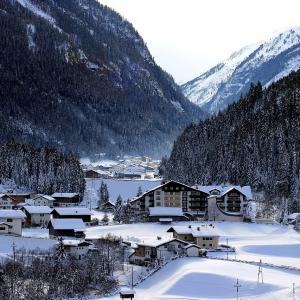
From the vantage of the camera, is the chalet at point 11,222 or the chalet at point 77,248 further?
the chalet at point 11,222

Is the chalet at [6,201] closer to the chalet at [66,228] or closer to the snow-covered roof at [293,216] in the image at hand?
the chalet at [66,228]

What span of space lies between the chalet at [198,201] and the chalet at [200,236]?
24011mm

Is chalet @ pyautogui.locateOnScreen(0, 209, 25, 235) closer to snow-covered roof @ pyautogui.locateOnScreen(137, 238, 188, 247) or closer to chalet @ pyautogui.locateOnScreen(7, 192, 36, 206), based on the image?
snow-covered roof @ pyautogui.locateOnScreen(137, 238, 188, 247)

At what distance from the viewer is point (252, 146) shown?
458ft

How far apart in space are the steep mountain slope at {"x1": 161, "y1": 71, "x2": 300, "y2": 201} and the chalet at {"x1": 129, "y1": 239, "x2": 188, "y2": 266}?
42.9m

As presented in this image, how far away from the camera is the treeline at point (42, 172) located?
479ft

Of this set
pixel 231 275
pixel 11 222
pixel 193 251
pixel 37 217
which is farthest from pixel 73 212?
pixel 231 275

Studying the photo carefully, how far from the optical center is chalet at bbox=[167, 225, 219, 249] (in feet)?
277

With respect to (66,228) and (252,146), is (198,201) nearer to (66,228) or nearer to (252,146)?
(252,146)

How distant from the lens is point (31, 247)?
81.3 m

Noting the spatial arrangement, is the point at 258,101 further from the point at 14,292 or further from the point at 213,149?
the point at 14,292

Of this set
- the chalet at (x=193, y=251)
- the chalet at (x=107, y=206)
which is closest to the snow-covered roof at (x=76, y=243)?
the chalet at (x=193, y=251)

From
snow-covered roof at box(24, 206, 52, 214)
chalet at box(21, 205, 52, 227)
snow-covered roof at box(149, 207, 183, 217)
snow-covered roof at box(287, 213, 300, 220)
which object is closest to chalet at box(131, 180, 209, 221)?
snow-covered roof at box(149, 207, 183, 217)

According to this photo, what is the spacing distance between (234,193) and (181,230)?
3044cm
